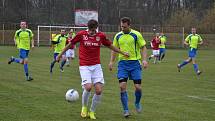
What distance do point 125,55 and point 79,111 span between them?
1.70 meters

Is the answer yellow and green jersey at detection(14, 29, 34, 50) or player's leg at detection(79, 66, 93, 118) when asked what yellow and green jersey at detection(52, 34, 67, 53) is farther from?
player's leg at detection(79, 66, 93, 118)

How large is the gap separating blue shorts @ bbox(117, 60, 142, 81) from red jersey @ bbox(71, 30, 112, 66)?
0.67 metres

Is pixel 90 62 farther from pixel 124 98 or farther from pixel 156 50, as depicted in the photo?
pixel 156 50

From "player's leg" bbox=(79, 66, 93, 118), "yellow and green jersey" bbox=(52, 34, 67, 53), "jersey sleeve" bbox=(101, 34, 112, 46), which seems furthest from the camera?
"yellow and green jersey" bbox=(52, 34, 67, 53)

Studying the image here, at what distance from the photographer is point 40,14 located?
88812mm

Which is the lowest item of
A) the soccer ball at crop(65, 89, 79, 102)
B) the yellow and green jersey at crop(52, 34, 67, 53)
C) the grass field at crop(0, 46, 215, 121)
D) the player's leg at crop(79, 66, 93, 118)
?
the grass field at crop(0, 46, 215, 121)

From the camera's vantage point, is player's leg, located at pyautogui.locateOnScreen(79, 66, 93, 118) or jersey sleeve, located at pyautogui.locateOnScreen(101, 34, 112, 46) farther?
jersey sleeve, located at pyautogui.locateOnScreen(101, 34, 112, 46)

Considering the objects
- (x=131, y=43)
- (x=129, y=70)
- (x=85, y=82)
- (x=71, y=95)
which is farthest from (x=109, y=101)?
(x=85, y=82)

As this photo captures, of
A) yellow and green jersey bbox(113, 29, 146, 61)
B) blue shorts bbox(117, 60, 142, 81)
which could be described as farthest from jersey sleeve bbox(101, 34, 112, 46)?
blue shorts bbox(117, 60, 142, 81)

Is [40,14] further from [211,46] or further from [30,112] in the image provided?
[30,112]

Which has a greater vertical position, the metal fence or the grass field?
the metal fence

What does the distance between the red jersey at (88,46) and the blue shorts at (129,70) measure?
0.67m

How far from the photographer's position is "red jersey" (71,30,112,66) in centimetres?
1001

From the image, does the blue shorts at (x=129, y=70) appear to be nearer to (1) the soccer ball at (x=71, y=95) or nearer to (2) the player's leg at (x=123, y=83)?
(2) the player's leg at (x=123, y=83)
